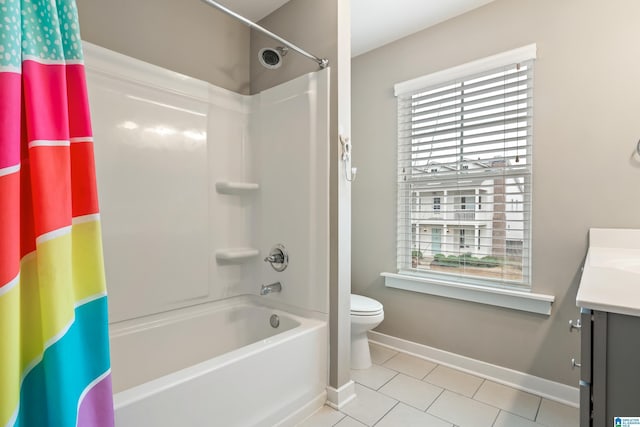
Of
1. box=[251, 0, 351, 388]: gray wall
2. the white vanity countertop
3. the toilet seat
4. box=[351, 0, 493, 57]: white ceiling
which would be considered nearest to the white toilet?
the toilet seat

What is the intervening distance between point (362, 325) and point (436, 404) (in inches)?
24.0

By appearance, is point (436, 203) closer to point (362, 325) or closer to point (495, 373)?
point (362, 325)

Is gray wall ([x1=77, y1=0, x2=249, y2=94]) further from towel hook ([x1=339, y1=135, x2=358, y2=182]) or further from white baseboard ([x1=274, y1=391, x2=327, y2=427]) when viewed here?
white baseboard ([x1=274, y1=391, x2=327, y2=427])

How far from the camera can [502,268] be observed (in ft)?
6.77

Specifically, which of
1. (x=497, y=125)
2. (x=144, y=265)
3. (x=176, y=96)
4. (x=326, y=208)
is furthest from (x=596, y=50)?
(x=144, y=265)

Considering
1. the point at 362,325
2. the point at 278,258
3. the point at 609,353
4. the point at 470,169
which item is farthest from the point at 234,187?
the point at 609,353

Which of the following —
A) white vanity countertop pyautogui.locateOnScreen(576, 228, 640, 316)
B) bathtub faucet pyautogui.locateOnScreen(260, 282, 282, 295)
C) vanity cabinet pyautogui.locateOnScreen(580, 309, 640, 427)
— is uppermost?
white vanity countertop pyautogui.locateOnScreen(576, 228, 640, 316)

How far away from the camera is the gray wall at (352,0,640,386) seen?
66.1 inches

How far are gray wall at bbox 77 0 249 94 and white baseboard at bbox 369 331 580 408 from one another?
91.7 inches

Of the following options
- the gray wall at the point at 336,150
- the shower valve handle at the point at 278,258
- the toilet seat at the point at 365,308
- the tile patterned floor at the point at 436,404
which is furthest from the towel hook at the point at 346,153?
the tile patterned floor at the point at 436,404

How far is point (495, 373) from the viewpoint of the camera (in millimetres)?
2043

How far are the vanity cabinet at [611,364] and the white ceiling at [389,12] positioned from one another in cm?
210

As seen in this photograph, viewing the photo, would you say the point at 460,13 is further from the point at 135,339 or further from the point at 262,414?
the point at 135,339

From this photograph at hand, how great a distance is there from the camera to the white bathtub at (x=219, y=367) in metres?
1.16
